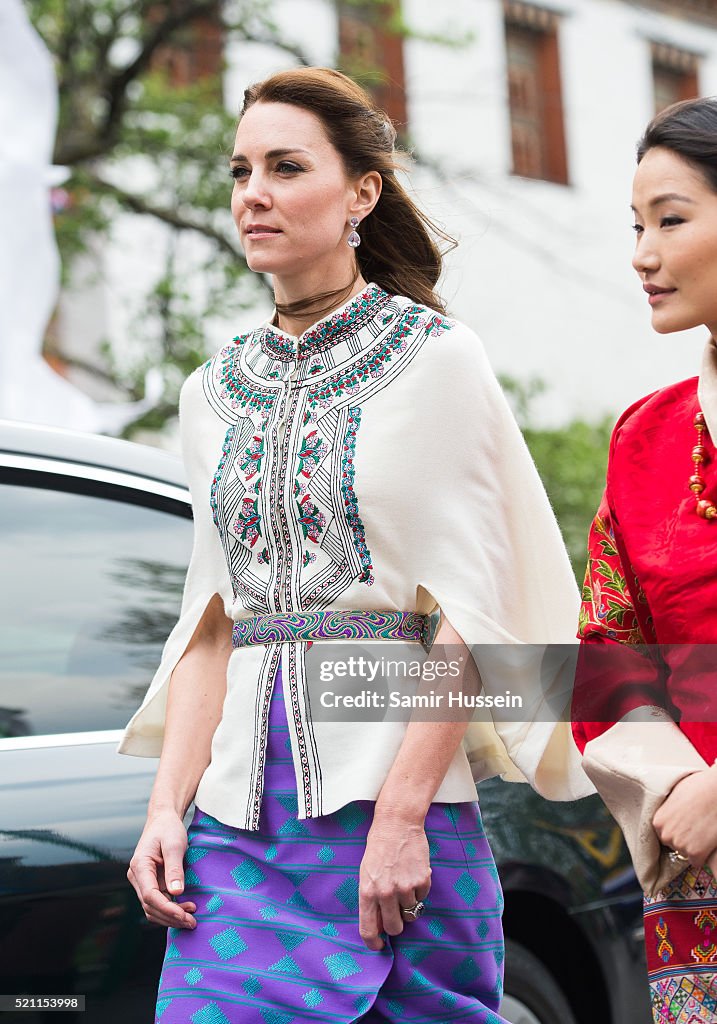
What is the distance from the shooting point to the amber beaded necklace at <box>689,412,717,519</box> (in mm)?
1955

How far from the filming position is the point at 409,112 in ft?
45.4

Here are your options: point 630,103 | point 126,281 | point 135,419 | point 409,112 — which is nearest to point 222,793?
point 135,419

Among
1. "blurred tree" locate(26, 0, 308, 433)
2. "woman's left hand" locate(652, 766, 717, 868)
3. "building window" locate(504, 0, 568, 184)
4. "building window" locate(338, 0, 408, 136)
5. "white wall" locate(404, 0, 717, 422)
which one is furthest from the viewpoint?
"building window" locate(504, 0, 568, 184)

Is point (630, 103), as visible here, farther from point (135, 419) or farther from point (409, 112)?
point (135, 419)

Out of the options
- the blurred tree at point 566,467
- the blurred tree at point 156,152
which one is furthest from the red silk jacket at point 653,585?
the blurred tree at point 566,467

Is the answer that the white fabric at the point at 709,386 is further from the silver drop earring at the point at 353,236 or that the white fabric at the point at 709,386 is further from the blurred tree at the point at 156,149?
the blurred tree at the point at 156,149

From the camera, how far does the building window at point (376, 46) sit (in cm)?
1088

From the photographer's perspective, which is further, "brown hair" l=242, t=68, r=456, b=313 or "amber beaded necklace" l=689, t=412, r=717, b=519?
"brown hair" l=242, t=68, r=456, b=313

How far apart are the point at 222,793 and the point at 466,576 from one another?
47 centimetres

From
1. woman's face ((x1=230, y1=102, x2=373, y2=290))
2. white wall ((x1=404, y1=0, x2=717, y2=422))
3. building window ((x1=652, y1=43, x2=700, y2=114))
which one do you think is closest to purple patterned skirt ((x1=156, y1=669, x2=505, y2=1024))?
woman's face ((x1=230, y1=102, x2=373, y2=290))

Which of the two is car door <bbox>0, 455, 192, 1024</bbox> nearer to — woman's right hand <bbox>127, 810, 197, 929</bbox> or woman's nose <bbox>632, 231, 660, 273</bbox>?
woman's right hand <bbox>127, 810, 197, 929</bbox>

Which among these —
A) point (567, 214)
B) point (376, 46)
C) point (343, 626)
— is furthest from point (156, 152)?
point (343, 626)

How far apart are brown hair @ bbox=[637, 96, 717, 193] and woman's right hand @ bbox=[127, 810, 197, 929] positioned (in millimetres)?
1171

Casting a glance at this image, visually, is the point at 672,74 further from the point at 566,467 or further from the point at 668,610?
the point at 668,610
